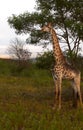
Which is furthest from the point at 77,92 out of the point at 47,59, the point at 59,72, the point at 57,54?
the point at 47,59

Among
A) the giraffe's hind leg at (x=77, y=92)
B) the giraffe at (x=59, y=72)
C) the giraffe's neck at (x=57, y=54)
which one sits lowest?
the giraffe's hind leg at (x=77, y=92)

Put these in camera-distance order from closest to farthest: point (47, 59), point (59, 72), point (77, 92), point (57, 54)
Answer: point (59, 72) → point (57, 54) → point (77, 92) → point (47, 59)

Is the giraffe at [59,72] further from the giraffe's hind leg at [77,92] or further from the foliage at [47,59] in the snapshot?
the foliage at [47,59]

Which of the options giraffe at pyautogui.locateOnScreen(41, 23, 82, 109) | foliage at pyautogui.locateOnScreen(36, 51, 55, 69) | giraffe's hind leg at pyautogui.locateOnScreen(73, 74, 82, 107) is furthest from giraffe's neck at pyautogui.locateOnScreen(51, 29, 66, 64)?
foliage at pyautogui.locateOnScreen(36, 51, 55, 69)

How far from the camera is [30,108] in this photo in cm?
1597

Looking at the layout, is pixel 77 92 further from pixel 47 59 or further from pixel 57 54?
pixel 47 59

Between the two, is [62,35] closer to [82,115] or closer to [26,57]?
[82,115]

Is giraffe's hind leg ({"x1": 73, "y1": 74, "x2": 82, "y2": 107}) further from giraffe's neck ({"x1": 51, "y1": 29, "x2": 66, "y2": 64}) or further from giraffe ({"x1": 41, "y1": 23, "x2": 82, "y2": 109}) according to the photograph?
giraffe's neck ({"x1": 51, "y1": 29, "x2": 66, "y2": 64})

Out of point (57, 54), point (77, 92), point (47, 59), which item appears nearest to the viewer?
point (57, 54)

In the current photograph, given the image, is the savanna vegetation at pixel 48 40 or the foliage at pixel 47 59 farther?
the foliage at pixel 47 59

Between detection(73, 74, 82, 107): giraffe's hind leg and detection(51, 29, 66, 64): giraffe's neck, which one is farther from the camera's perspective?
detection(73, 74, 82, 107): giraffe's hind leg

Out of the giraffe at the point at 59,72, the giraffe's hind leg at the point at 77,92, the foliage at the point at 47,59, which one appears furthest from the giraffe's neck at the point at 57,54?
the foliage at the point at 47,59

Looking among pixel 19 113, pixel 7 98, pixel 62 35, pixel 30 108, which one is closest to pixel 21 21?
pixel 62 35

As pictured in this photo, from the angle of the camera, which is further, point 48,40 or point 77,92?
point 48,40
